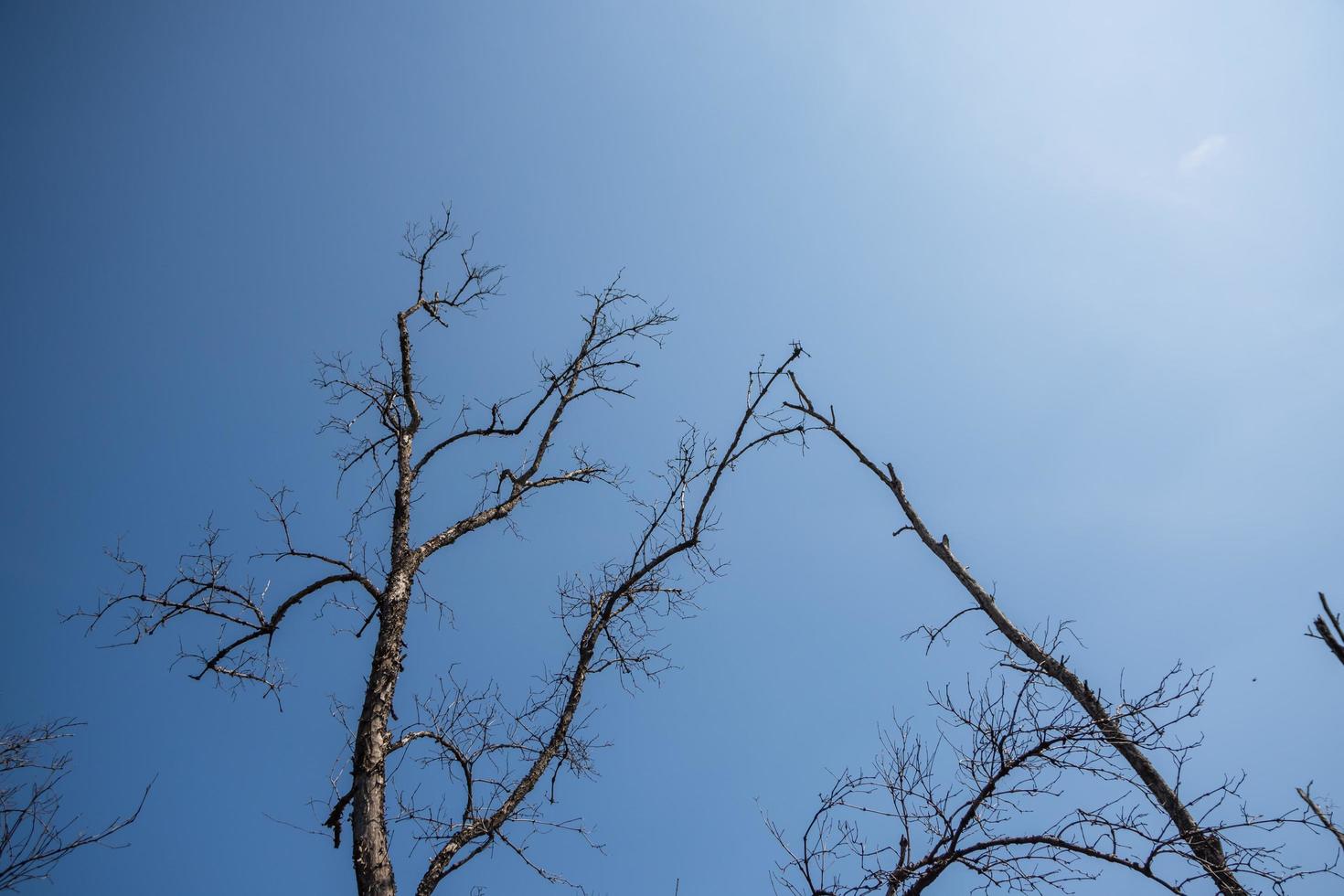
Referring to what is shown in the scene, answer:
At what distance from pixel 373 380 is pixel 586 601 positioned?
3.06 metres

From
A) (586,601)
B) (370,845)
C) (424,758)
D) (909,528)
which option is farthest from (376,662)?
(909,528)

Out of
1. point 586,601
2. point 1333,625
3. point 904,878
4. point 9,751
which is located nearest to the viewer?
point 1333,625

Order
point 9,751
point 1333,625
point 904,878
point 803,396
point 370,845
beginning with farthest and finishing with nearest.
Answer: point 803,396
point 370,845
point 9,751
point 904,878
point 1333,625

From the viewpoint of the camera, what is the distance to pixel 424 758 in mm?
5090

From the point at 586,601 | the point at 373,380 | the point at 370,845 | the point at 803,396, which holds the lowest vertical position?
the point at 370,845

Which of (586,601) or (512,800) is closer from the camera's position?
(512,800)

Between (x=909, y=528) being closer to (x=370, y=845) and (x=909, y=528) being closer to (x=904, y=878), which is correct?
(x=904, y=878)

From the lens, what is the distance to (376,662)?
4965mm

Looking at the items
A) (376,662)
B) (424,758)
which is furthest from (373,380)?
(424,758)

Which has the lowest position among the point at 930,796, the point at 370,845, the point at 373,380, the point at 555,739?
the point at 930,796

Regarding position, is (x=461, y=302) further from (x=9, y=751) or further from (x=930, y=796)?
(x=930, y=796)

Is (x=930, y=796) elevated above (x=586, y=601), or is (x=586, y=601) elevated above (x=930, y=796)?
(x=586, y=601)

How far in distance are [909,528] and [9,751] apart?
6370 mm

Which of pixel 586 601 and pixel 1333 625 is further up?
pixel 586 601
